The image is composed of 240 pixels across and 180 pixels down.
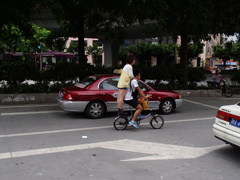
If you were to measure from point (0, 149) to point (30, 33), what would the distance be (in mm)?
6202

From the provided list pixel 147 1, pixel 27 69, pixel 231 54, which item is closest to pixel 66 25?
pixel 27 69

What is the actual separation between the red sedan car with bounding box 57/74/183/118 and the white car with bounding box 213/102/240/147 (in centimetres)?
387

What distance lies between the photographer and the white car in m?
4.66

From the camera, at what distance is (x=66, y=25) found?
1512 cm

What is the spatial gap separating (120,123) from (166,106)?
2860 mm

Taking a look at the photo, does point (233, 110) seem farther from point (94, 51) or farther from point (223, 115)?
point (94, 51)

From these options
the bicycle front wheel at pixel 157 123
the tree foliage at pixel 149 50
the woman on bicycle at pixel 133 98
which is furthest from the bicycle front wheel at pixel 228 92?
the tree foliage at pixel 149 50

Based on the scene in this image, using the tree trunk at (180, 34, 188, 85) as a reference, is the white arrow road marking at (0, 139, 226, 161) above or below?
below

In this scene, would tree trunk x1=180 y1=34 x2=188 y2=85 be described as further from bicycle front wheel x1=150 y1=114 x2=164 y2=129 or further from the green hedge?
bicycle front wheel x1=150 y1=114 x2=164 y2=129

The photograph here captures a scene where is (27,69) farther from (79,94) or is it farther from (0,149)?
(0,149)

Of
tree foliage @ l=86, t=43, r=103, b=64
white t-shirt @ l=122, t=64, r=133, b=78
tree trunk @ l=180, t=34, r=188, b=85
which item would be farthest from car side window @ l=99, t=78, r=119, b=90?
tree foliage @ l=86, t=43, r=103, b=64

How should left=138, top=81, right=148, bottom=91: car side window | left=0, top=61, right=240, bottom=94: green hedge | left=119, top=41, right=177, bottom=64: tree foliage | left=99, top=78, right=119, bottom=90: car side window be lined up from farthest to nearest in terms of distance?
1. left=119, top=41, right=177, bottom=64: tree foliage
2. left=0, top=61, right=240, bottom=94: green hedge
3. left=138, top=81, right=148, bottom=91: car side window
4. left=99, top=78, right=119, bottom=90: car side window

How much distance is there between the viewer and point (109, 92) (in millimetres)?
8609

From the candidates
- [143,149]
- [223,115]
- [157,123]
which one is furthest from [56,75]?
[223,115]
